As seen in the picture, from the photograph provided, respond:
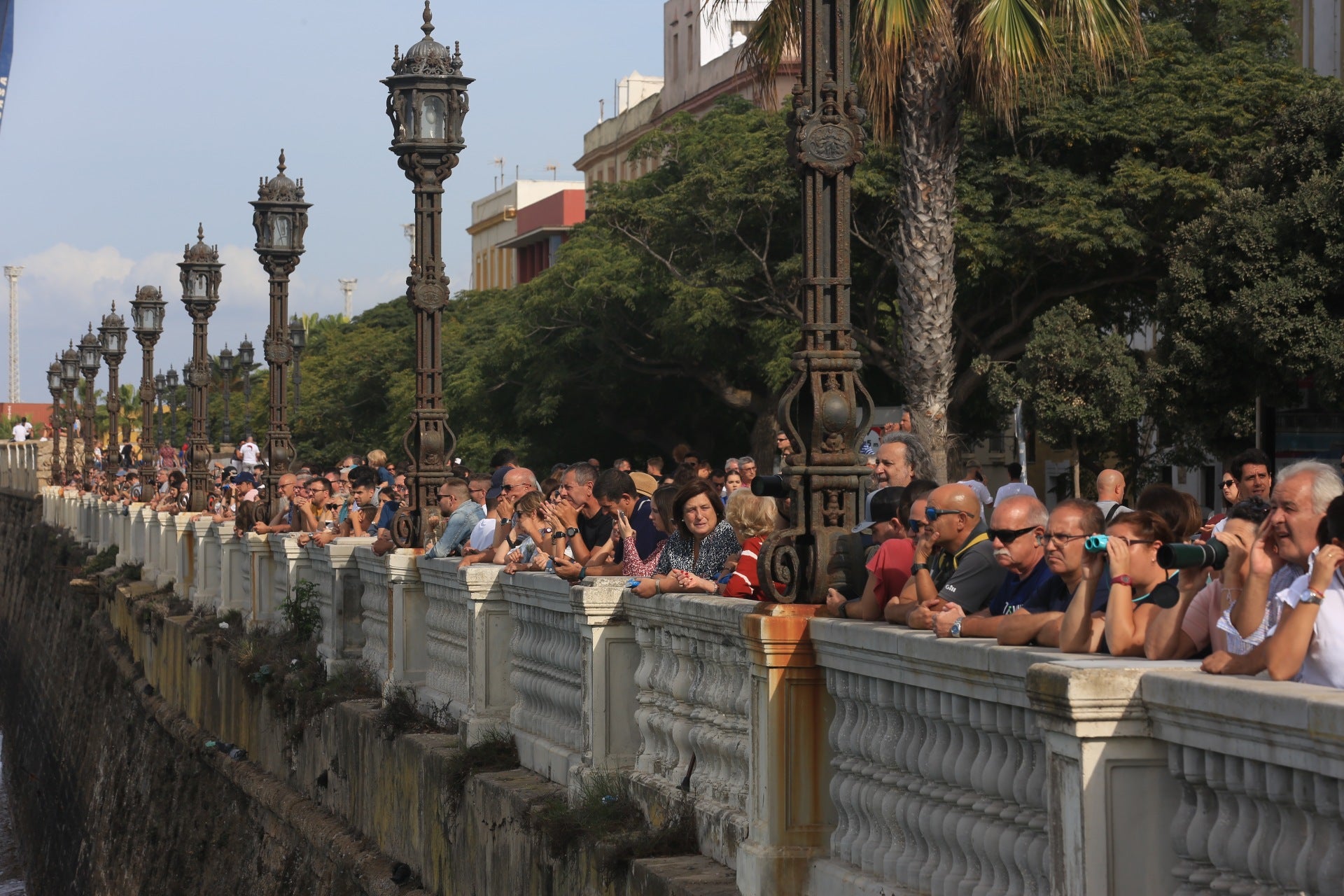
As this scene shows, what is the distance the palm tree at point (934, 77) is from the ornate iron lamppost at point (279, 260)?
4.42m

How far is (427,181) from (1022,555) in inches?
332

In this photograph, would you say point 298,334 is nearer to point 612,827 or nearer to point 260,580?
point 260,580

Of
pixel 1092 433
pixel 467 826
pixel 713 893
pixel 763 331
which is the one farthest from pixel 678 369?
pixel 713 893

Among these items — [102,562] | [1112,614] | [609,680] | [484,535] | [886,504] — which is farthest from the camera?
[102,562]

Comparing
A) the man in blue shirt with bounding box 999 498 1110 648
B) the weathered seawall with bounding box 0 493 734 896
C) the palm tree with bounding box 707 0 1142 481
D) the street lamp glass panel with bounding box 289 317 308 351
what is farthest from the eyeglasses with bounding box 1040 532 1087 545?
the street lamp glass panel with bounding box 289 317 308 351

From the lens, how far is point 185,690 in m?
18.2

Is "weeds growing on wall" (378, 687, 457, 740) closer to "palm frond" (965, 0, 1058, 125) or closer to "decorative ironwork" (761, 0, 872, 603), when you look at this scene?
"decorative ironwork" (761, 0, 872, 603)

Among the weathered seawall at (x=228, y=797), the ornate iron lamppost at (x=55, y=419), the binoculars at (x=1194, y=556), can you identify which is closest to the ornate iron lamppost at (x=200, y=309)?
the weathered seawall at (x=228, y=797)

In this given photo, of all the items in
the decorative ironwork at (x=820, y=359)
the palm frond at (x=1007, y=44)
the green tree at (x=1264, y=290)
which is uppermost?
the palm frond at (x=1007, y=44)

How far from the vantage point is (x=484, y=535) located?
1105cm

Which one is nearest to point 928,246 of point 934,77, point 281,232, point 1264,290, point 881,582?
point 934,77

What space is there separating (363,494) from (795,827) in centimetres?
1009

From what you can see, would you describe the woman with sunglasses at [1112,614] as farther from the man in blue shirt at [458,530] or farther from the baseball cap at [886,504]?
the man in blue shirt at [458,530]

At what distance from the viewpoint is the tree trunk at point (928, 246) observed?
1805 centimetres
